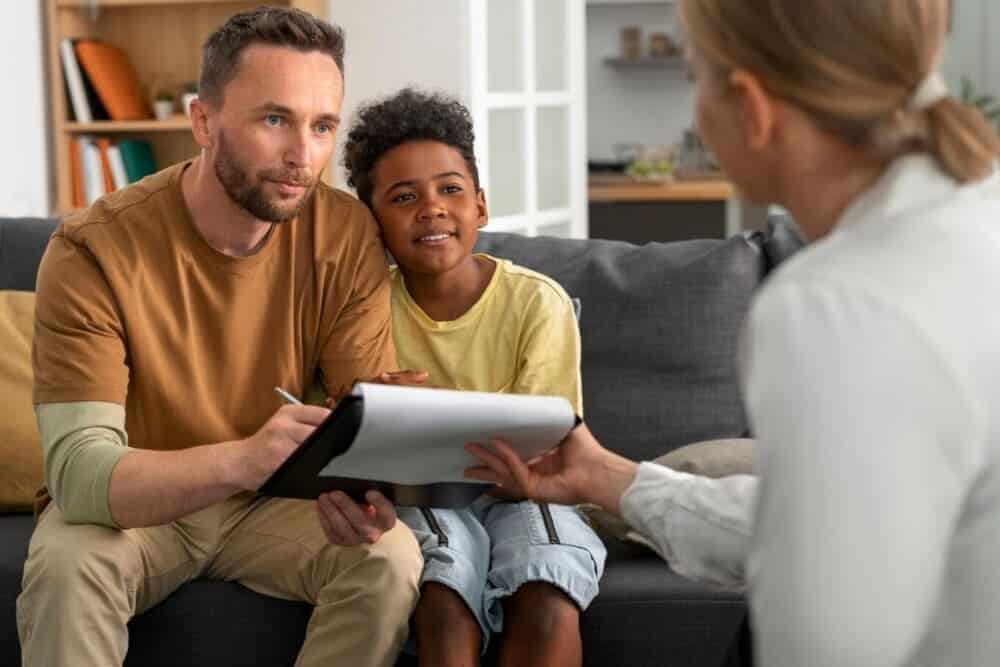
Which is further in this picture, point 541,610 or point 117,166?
point 117,166

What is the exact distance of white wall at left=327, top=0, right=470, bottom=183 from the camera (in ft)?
15.5

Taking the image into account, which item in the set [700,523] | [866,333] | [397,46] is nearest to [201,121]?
[700,523]

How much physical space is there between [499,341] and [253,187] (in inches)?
17.6

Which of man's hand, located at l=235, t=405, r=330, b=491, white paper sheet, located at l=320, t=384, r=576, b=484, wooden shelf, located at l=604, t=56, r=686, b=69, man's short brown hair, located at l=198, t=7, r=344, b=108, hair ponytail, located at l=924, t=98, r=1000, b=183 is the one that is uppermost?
man's short brown hair, located at l=198, t=7, r=344, b=108

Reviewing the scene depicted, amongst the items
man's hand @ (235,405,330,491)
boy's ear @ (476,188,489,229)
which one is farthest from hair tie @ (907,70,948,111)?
boy's ear @ (476,188,489,229)

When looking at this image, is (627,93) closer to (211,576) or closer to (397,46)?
(397,46)

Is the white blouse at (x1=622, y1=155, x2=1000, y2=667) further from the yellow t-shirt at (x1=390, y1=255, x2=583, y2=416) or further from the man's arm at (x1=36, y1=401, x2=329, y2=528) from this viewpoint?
the yellow t-shirt at (x1=390, y1=255, x2=583, y2=416)

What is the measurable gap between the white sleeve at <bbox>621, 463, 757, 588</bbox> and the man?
0.76 meters

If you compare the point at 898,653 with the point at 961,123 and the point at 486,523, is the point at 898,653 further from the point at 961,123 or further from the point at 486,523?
the point at 486,523

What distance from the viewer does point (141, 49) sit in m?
5.31

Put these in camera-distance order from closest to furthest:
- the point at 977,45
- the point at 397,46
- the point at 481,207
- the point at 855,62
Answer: the point at 855,62 < the point at 481,207 < the point at 397,46 < the point at 977,45

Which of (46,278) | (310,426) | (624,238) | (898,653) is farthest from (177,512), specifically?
(624,238)

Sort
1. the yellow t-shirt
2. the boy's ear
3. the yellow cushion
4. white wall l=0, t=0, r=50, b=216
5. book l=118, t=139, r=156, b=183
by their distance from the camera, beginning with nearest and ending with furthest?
1. the yellow t-shirt
2. the boy's ear
3. the yellow cushion
4. white wall l=0, t=0, r=50, b=216
5. book l=118, t=139, r=156, b=183

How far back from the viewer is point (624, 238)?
21.2 feet
